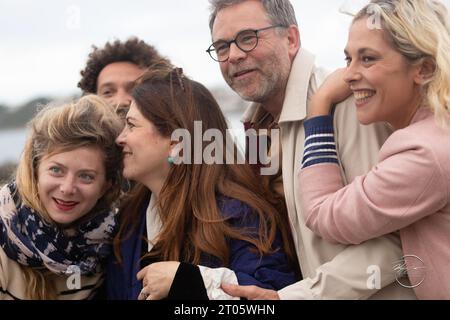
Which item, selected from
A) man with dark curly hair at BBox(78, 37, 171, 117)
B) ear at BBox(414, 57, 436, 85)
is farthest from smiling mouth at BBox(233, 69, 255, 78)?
man with dark curly hair at BBox(78, 37, 171, 117)

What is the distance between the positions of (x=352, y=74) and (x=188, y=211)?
2.50 ft

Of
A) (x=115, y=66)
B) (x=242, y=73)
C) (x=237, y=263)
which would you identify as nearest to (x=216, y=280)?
(x=237, y=263)

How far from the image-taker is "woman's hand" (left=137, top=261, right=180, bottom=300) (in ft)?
7.13

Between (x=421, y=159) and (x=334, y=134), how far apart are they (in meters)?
0.40

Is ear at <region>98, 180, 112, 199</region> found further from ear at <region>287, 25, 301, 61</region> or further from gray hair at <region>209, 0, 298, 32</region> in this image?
ear at <region>287, 25, 301, 61</region>

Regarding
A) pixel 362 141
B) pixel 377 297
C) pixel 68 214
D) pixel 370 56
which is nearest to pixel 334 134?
pixel 362 141

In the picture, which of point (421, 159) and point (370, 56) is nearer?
point (421, 159)

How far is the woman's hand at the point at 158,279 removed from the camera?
217cm

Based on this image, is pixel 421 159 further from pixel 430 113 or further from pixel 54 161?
pixel 54 161

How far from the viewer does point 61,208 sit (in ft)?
7.73

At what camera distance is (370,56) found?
78.5 inches

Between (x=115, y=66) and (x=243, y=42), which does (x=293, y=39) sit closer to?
(x=243, y=42)

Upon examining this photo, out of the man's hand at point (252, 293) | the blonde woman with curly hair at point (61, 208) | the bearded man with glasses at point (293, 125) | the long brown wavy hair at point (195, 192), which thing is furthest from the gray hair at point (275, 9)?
the man's hand at point (252, 293)

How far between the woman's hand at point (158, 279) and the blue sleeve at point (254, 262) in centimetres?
21
